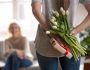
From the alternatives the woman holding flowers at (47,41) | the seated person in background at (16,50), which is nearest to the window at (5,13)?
the seated person in background at (16,50)

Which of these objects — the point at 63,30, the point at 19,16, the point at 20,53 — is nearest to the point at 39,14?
the point at 63,30

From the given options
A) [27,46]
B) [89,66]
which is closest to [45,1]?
[89,66]

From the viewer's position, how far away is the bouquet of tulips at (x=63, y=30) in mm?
1176

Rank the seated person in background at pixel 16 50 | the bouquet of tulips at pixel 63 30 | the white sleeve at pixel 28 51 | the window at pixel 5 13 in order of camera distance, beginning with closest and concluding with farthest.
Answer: the bouquet of tulips at pixel 63 30, the seated person in background at pixel 16 50, the white sleeve at pixel 28 51, the window at pixel 5 13

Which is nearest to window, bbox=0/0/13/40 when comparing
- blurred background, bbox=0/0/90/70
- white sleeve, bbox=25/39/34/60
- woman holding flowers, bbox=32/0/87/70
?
blurred background, bbox=0/0/90/70

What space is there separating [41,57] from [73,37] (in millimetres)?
209

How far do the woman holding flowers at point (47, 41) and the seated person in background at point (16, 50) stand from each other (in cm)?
143

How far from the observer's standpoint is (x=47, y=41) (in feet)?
4.06

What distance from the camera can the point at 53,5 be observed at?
121 centimetres

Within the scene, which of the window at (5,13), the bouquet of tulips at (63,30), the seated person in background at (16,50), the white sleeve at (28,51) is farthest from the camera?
the window at (5,13)

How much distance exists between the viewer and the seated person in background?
267cm

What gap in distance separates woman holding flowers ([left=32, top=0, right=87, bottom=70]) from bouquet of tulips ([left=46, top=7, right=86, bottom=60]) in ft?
0.11

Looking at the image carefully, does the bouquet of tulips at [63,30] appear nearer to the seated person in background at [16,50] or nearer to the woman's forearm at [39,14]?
the woman's forearm at [39,14]

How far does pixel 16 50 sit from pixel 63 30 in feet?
5.65
